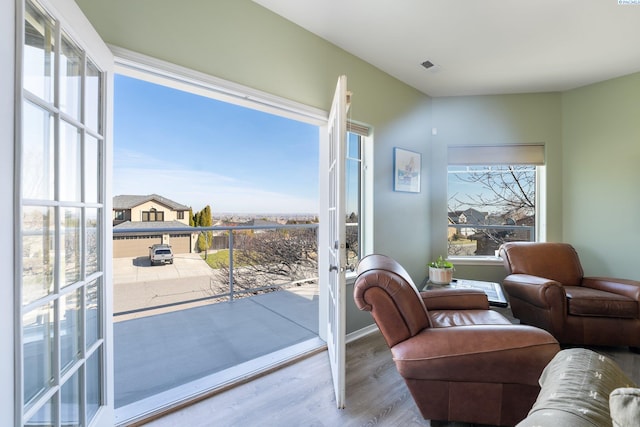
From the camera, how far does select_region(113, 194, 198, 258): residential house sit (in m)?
3.23

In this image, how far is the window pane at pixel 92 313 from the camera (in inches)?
49.2

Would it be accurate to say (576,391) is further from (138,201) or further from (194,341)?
(138,201)

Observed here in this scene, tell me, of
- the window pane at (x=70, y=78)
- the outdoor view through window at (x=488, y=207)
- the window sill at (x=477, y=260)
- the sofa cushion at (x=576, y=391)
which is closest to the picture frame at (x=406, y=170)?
the outdoor view through window at (x=488, y=207)

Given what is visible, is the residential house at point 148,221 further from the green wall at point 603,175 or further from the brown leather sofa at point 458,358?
the green wall at point 603,175

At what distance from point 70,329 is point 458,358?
5.59ft

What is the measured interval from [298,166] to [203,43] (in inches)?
130

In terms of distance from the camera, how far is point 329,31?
2.31 metres

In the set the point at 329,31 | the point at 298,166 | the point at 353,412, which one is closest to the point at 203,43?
the point at 329,31

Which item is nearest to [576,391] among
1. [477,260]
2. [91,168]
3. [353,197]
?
[91,168]

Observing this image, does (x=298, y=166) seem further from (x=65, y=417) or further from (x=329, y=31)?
(x=65, y=417)

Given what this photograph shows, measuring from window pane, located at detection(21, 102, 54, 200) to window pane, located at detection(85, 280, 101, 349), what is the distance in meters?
0.49

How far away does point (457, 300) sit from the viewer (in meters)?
2.19

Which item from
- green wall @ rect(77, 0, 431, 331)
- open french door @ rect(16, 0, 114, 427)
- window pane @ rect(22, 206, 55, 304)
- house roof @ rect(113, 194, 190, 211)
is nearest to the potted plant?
green wall @ rect(77, 0, 431, 331)

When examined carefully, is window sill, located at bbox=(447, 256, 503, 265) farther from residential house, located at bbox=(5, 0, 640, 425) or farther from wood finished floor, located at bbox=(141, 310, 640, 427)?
wood finished floor, located at bbox=(141, 310, 640, 427)
